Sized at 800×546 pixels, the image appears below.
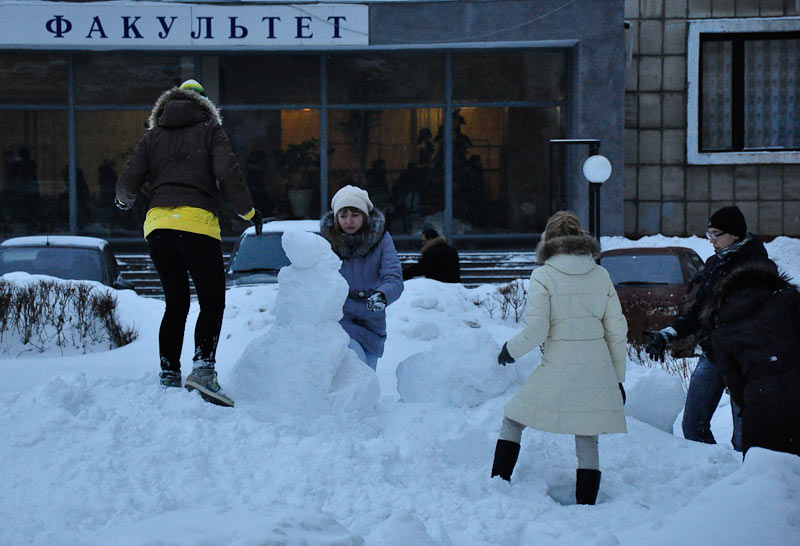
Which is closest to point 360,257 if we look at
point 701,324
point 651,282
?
point 701,324

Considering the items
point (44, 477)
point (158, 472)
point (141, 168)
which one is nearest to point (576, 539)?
point (158, 472)

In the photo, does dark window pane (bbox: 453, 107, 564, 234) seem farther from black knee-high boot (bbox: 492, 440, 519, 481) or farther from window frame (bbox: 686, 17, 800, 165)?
black knee-high boot (bbox: 492, 440, 519, 481)

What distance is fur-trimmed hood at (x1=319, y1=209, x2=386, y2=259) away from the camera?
568 centimetres

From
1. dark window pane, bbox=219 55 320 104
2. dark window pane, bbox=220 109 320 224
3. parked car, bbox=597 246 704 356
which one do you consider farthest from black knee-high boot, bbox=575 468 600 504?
dark window pane, bbox=219 55 320 104

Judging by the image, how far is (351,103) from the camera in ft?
57.9

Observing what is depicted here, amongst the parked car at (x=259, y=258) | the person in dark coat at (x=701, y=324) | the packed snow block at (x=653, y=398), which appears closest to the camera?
the person in dark coat at (x=701, y=324)

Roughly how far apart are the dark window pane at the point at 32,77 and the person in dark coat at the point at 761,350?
15.5 m

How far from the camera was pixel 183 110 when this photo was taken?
5.09 m

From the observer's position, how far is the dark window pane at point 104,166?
17.7 meters

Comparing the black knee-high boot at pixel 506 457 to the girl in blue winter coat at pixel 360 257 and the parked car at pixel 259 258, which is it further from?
the parked car at pixel 259 258

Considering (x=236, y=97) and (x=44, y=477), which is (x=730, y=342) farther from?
(x=236, y=97)

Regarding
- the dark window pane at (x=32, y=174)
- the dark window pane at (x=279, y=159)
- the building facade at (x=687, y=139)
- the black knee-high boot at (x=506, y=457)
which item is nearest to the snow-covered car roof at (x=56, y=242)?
the dark window pane at (x=279, y=159)

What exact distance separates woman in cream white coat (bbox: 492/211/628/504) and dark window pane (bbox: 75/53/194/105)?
14.2 meters

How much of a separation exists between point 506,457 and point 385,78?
1376 cm
